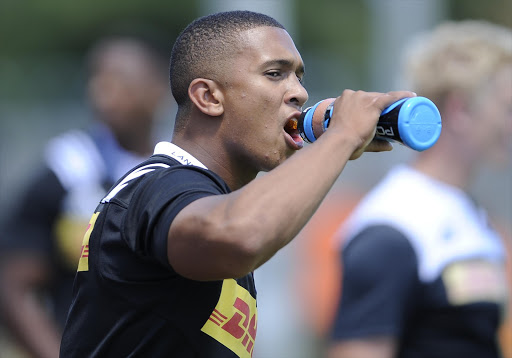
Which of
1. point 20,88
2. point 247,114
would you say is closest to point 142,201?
point 247,114

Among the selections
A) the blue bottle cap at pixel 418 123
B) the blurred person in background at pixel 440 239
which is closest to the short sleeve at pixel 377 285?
the blurred person in background at pixel 440 239

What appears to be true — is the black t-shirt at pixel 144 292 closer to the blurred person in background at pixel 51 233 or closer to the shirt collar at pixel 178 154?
the shirt collar at pixel 178 154

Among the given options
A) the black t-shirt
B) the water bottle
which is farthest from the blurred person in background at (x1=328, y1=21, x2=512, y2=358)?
the water bottle

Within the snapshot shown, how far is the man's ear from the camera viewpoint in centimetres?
291

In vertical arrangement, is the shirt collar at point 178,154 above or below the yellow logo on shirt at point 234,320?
above

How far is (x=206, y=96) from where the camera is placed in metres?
2.94

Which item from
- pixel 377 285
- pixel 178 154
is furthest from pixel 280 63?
pixel 377 285

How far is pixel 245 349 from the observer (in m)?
2.89

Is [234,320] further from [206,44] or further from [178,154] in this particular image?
[206,44]

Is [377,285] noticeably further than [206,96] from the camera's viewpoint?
Yes

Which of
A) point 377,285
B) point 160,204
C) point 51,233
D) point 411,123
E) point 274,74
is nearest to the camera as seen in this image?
point 160,204

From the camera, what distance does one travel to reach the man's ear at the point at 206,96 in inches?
115

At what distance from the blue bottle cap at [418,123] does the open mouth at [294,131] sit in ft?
1.47

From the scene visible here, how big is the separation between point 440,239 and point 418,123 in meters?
1.80
